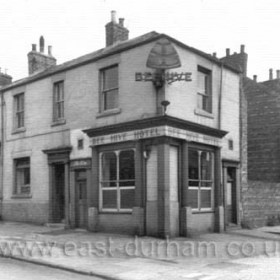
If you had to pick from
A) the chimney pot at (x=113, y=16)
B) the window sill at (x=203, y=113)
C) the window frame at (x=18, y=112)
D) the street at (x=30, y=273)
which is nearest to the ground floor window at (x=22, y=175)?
the window frame at (x=18, y=112)

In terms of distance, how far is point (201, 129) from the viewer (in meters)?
17.4

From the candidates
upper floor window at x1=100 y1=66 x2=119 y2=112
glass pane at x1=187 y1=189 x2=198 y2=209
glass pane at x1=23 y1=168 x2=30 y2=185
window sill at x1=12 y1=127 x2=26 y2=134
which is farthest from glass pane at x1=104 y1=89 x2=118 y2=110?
glass pane at x1=23 y1=168 x2=30 y2=185

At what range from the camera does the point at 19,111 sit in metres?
22.2

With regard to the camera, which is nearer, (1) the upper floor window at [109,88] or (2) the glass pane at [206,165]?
(1) the upper floor window at [109,88]

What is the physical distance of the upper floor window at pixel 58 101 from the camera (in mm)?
20094

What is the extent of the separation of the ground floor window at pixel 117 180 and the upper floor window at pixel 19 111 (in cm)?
629

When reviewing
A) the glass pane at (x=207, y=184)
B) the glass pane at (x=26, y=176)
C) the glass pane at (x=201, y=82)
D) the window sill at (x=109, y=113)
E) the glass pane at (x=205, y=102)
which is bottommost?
the glass pane at (x=207, y=184)

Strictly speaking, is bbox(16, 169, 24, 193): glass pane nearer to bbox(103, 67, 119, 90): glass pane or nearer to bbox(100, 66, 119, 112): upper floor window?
bbox(100, 66, 119, 112): upper floor window

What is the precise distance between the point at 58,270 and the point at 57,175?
32.3 feet

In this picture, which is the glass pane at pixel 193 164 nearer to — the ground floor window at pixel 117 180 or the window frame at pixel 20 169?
the ground floor window at pixel 117 180

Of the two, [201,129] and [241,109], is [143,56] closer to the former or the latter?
[201,129]

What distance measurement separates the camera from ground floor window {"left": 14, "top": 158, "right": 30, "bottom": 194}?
21.7 m

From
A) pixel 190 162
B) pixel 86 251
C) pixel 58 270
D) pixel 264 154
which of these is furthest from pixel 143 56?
pixel 264 154

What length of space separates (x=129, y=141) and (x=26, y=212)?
7338 millimetres
